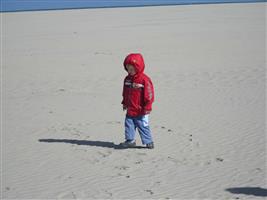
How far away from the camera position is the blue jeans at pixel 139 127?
730cm

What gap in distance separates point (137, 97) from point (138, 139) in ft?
3.82

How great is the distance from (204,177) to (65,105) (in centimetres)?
546

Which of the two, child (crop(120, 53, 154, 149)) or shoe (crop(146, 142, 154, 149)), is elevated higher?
child (crop(120, 53, 154, 149))

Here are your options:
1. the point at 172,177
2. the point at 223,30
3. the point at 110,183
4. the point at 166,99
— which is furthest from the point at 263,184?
the point at 223,30

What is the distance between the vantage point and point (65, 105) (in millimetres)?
11133

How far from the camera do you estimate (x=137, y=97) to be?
7.16m

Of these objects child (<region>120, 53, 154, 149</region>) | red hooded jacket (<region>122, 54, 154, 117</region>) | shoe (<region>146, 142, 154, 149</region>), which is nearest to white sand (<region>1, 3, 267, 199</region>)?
shoe (<region>146, 142, 154, 149</region>)

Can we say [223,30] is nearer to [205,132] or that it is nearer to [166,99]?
[166,99]

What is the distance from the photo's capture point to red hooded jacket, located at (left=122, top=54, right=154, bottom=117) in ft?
22.8

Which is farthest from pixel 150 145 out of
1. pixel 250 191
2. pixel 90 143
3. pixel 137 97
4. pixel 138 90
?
pixel 250 191

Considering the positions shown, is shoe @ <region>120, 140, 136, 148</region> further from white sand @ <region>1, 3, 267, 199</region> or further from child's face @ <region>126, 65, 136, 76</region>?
child's face @ <region>126, 65, 136, 76</region>

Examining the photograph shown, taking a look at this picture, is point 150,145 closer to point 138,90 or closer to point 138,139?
point 138,139

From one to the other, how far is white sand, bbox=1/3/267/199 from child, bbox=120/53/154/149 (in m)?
0.28

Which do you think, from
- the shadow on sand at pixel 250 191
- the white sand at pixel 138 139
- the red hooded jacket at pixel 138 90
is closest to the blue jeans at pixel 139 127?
the red hooded jacket at pixel 138 90
